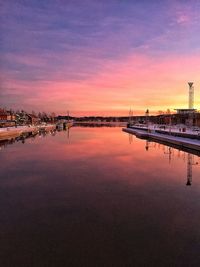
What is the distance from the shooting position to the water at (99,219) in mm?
6273

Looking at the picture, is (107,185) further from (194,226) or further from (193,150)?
(193,150)

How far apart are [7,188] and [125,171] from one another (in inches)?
261

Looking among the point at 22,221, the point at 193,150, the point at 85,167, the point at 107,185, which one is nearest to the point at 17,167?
the point at 85,167

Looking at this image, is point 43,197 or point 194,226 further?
point 43,197

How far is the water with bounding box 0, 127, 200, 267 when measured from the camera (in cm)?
627

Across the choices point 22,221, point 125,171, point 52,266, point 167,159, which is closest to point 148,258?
point 52,266

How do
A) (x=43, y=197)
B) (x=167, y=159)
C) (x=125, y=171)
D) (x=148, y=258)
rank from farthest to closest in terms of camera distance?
(x=167, y=159), (x=125, y=171), (x=43, y=197), (x=148, y=258)

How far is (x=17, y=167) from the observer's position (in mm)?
18000

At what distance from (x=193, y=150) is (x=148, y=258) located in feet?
68.6

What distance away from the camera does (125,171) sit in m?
16.7

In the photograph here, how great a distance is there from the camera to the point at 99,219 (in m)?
8.48

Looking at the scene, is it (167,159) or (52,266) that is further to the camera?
(167,159)

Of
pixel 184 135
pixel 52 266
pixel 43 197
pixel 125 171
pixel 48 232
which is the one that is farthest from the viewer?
pixel 184 135

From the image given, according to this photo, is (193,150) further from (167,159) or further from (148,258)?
(148,258)
